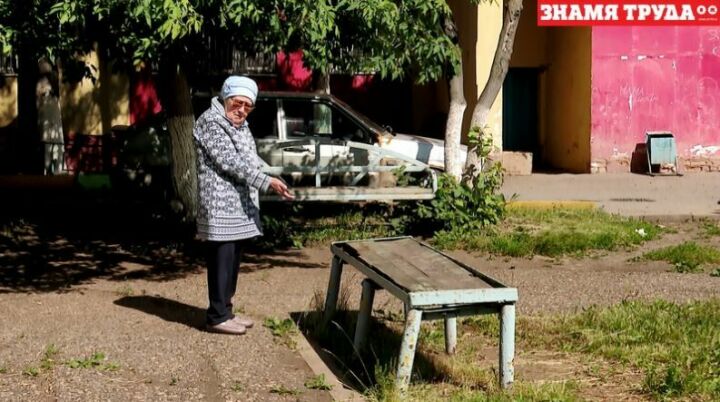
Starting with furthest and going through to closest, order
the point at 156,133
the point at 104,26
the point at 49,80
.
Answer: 1. the point at 49,80
2. the point at 156,133
3. the point at 104,26

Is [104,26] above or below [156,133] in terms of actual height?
above

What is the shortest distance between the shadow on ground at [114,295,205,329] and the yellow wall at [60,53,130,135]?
33.3 feet

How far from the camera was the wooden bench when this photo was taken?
5734 millimetres

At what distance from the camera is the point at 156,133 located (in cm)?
1348

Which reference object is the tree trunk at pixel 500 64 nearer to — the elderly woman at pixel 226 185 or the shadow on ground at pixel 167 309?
the shadow on ground at pixel 167 309

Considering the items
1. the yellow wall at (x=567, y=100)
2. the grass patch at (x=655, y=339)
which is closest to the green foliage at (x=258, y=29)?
the grass patch at (x=655, y=339)

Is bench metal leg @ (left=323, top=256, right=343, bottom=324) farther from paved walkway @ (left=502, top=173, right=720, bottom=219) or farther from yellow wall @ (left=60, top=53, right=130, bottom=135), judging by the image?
yellow wall @ (left=60, top=53, right=130, bottom=135)

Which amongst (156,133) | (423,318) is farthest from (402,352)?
(156,133)

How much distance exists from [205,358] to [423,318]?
152 cm

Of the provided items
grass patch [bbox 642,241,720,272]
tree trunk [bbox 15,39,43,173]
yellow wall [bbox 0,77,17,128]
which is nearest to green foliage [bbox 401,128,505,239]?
grass patch [bbox 642,241,720,272]

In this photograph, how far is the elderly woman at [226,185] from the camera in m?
7.07

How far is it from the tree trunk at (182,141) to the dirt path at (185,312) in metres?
0.64

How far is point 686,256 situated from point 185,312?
4592 millimetres

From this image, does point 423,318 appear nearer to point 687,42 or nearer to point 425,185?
point 425,185
